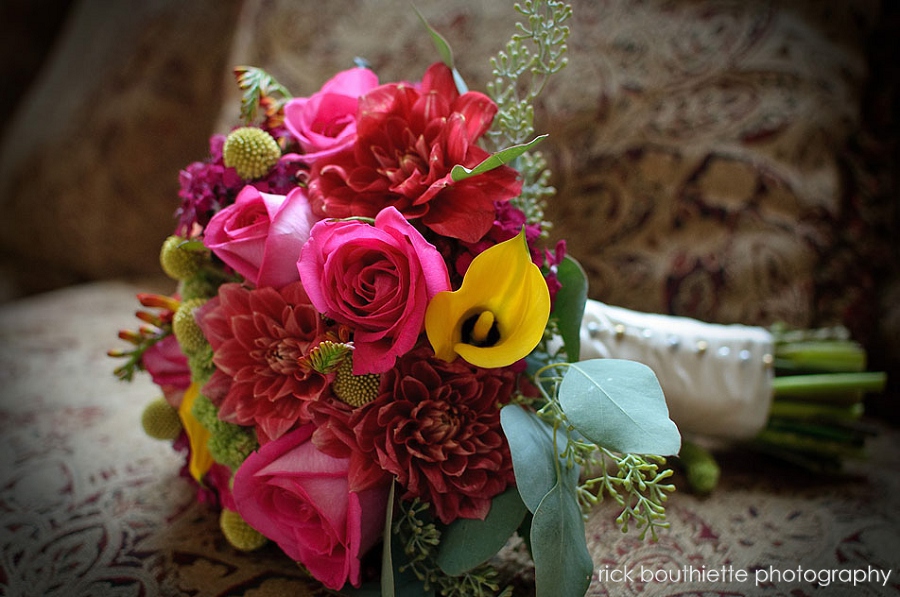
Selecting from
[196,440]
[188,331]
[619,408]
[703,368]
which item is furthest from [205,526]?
[703,368]

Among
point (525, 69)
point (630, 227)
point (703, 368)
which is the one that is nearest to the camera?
point (525, 69)

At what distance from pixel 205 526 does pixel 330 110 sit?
398 millimetres

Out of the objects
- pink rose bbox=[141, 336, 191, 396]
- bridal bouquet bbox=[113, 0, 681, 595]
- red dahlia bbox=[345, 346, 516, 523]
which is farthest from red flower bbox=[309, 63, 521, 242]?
pink rose bbox=[141, 336, 191, 396]

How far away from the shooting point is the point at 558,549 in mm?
380

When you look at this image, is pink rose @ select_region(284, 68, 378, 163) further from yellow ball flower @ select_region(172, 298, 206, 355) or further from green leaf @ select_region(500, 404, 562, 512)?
green leaf @ select_region(500, 404, 562, 512)

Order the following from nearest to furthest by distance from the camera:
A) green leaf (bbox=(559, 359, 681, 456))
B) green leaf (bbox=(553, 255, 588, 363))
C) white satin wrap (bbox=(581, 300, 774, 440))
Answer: green leaf (bbox=(559, 359, 681, 456)) → green leaf (bbox=(553, 255, 588, 363)) → white satin wrap (bbox=(581, 300, 774, 440))

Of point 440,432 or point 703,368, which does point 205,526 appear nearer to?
point 440,432

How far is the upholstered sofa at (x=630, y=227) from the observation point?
0.53m

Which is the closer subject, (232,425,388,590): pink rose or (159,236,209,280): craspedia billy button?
(232,425,388,590): pink rose

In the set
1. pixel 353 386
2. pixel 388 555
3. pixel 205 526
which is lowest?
pixel 205 526

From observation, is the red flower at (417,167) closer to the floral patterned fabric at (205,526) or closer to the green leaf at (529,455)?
the green leaf at (529,455)

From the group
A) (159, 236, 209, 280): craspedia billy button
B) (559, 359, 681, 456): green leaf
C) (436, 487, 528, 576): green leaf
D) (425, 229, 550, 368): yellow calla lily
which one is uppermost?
(425, 229, 550, 368): yellow calla lily

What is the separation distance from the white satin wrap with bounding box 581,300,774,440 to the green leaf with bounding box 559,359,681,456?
0.23m

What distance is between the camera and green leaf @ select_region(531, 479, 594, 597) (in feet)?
1.22
